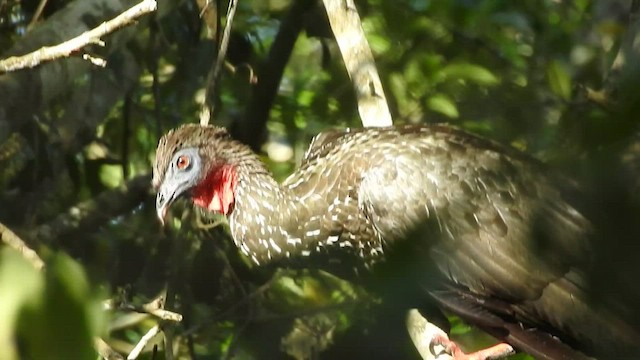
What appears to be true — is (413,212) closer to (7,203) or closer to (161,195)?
(161,195)

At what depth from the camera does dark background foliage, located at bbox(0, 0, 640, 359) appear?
361 centimetres

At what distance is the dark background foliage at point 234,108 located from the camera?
3.61m

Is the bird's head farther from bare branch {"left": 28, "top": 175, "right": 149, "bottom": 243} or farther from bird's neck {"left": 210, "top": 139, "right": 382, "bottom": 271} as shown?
bare branch {"left": 28, "top": 175, "right": 149, "bottom": 243}

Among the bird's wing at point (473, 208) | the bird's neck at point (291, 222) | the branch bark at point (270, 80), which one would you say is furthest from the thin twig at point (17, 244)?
the branch bark at point (270, 80)

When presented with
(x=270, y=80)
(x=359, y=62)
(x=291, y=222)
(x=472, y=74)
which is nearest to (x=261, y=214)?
(x=291, y=222)

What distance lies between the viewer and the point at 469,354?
326 centimetres

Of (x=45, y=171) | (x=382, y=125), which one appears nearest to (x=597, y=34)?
(x=382, y=125)

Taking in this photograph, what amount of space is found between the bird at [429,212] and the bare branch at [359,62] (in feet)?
0.39

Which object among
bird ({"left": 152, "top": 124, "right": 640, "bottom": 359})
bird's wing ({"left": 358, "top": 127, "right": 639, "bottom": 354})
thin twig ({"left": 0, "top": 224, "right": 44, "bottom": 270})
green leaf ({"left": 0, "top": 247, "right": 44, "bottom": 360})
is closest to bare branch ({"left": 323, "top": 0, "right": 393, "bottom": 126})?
bird ({"left": 152, "top": 124, "right": 640, "bottom": 359})

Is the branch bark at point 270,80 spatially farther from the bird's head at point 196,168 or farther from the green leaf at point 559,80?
the green leaf at point 559,80

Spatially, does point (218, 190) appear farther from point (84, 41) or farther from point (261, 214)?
point (84, 41)

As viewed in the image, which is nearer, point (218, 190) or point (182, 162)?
point (182, 162)

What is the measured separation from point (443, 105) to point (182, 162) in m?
1.14

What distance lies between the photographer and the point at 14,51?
3.23m
